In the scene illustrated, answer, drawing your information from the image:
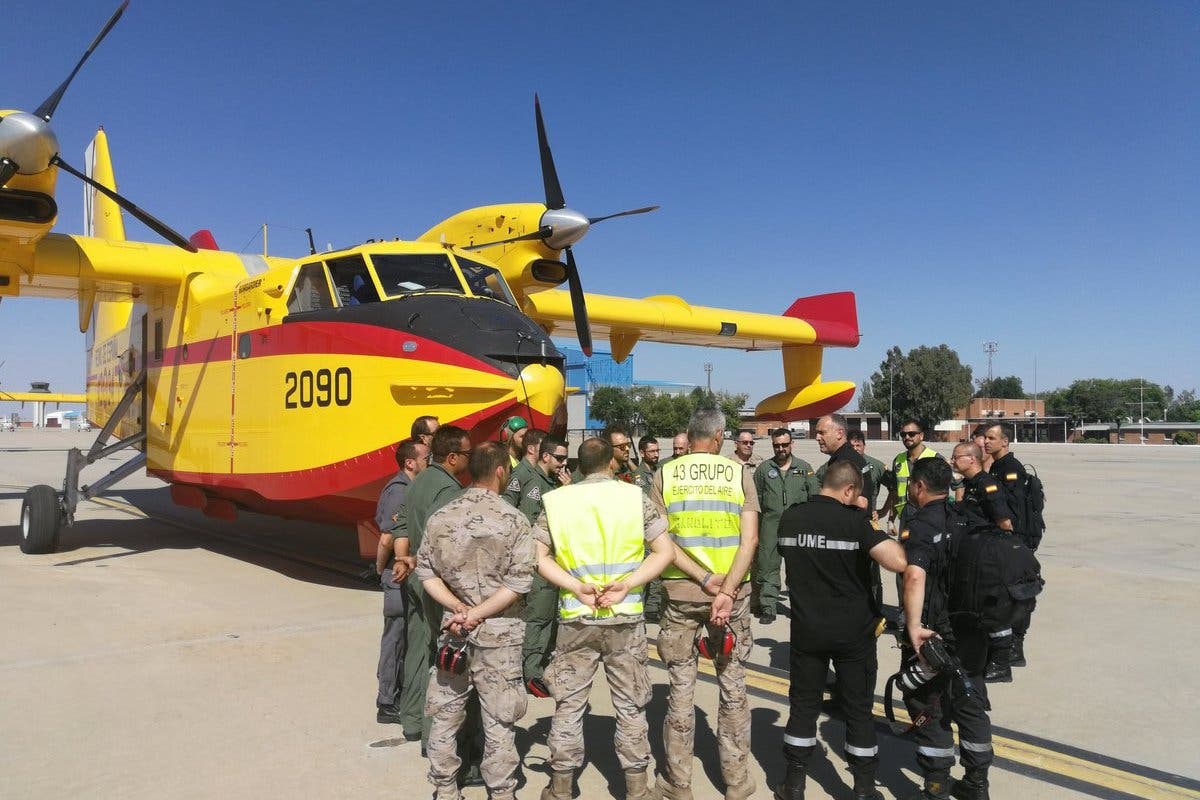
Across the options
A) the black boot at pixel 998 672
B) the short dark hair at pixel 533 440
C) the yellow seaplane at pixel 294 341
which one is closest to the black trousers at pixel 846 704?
the black boot at pixel 998 672

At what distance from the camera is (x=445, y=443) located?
175 inches

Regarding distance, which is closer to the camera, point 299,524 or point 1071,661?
point 1071,661

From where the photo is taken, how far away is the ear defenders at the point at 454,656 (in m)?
3.58

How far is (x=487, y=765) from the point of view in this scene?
3602 millimetres

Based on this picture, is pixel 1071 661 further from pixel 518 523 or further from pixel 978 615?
pixel 518 523

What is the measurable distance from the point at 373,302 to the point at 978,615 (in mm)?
6247

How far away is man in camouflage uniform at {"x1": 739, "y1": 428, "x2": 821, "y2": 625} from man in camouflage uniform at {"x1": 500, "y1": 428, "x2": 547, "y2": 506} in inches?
71.2

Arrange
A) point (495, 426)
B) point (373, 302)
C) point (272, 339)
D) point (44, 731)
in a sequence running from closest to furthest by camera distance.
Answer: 1. point (44, 731)
2. point (495, 426)
3. point (373, 302)
4. point (272, 339)

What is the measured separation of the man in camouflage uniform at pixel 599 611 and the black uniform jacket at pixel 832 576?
0.68 metres

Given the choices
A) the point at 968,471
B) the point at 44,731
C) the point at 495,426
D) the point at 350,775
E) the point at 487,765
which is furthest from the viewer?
the point at 495,426

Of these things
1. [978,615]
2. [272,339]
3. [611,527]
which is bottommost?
[978,615]

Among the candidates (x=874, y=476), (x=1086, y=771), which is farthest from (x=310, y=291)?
(x=1086, y=771)

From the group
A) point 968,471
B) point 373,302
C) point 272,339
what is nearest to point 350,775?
point 968,471

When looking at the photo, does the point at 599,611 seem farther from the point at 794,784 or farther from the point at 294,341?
the point at 294,341
